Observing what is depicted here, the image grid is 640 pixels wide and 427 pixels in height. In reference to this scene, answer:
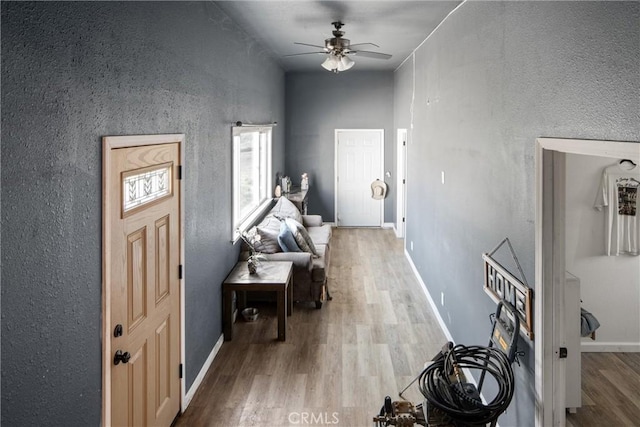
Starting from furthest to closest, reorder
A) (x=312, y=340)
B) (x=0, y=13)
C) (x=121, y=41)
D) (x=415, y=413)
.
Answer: (x=312, y=340)
(x=121, y=41)
(x=415, y=413)
(x=0, y=13)

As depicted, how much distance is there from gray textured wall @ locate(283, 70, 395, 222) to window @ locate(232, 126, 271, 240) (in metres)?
2.09

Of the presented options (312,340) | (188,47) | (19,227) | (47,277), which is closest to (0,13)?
(19,227)

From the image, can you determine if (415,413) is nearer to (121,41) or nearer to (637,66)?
(637,66)

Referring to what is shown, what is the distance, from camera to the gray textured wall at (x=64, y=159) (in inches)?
60.9

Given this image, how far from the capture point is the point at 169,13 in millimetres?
2973

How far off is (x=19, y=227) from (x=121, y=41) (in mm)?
1120

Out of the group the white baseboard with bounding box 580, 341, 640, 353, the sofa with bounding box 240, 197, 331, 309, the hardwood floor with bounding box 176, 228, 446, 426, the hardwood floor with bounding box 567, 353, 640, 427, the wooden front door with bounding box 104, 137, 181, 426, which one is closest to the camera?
the wooden front door with bounding box 104, 137, 181, 426

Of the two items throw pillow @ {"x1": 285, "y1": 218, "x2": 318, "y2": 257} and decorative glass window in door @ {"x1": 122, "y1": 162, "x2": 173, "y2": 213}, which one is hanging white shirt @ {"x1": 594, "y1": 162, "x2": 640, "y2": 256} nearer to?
throw pillow @ {"x1": 285, "y1": 218, "x2": 318, "y2": 257}

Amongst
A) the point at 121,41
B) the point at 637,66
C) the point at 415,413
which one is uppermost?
the point at 121,41

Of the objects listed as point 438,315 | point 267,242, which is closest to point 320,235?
point 267,242

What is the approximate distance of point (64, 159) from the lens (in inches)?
71.8

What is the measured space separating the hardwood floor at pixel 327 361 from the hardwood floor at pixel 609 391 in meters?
1.07

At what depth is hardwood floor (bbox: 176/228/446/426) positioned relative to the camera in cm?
336

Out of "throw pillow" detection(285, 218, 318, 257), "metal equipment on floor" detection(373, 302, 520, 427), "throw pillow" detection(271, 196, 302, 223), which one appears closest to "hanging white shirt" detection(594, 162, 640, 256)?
"metal equipment on floor" detection(373, 302, 520, 427)
